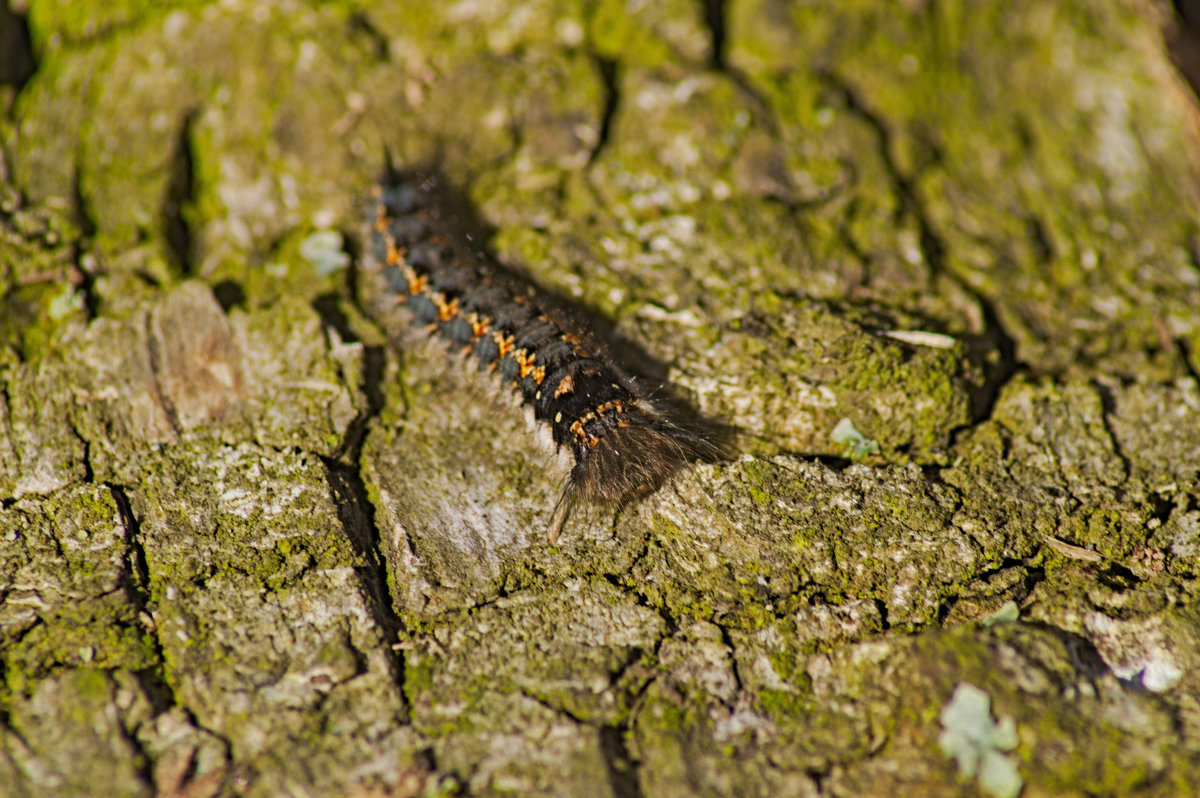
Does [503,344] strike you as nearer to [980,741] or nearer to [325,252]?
[325,252]

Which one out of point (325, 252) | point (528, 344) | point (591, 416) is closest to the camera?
point (591, 416)

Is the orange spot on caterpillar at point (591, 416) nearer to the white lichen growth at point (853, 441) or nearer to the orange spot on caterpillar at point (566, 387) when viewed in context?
the orange spot on caterpillar at point (566, 387)

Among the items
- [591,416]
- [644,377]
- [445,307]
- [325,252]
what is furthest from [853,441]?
[325,252]

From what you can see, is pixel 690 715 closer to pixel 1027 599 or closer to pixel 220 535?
pixel 1027 599

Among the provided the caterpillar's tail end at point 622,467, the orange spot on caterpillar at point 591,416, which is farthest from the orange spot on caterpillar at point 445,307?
the caterpillar's tail end at point 622,467

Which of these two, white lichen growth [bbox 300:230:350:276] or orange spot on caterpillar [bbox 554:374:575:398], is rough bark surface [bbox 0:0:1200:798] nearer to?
white lichen growth [bbox 300:230:350:276]

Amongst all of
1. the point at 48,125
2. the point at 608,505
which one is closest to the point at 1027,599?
the point at 608,505
